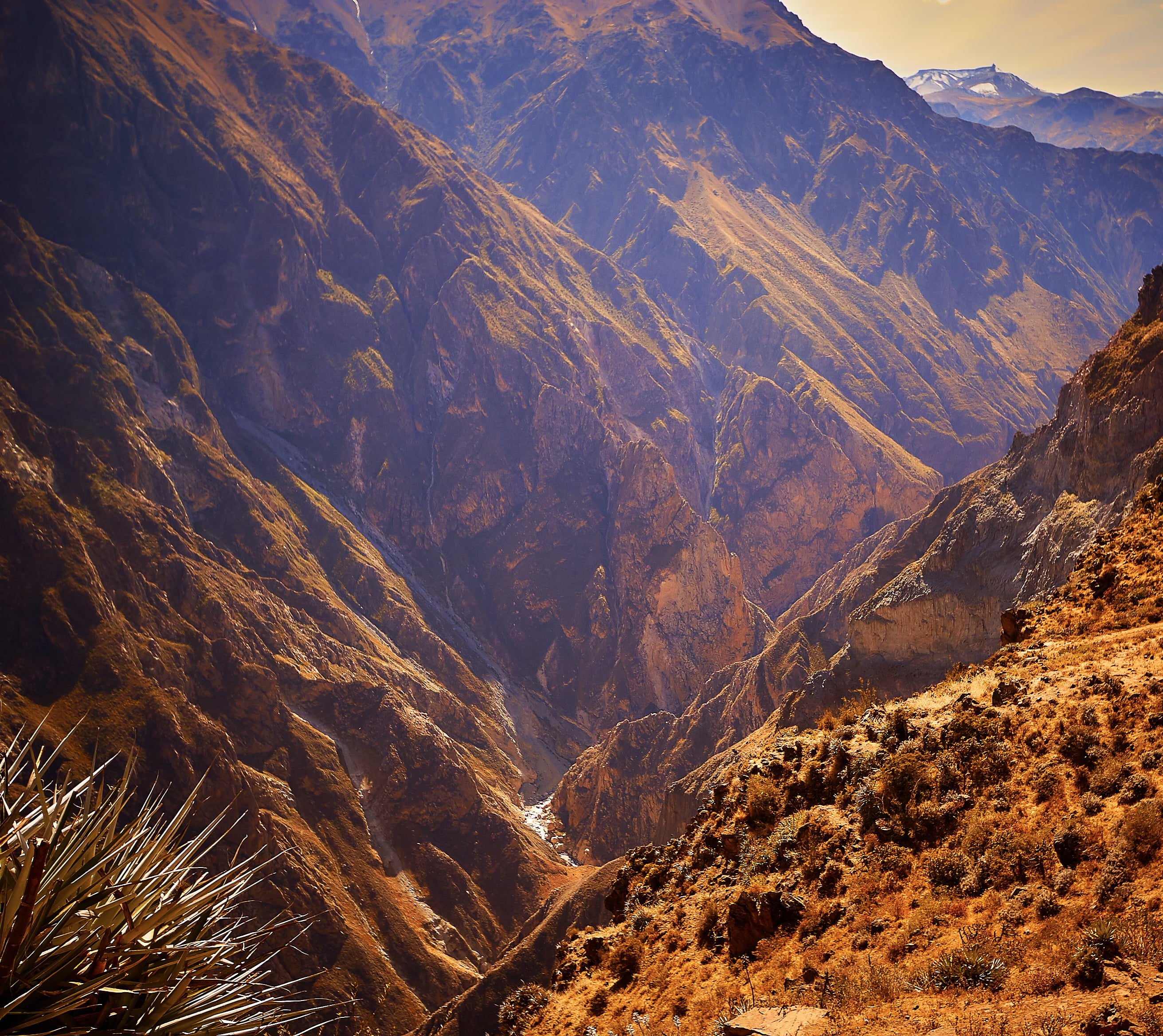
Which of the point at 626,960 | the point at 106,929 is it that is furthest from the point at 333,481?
the point at 106,929

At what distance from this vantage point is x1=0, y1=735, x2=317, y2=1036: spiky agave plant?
8.06 metres

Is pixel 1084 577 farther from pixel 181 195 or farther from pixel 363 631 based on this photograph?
pixel 181 195

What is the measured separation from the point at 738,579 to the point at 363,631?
52.8m

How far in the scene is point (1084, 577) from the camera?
24109 mm

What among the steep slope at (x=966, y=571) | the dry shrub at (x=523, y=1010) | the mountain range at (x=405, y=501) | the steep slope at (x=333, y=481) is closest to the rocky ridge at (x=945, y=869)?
the dry shrub at (x=523, y=1010)

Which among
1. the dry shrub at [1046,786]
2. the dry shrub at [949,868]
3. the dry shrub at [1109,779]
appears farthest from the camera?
the dry shrub at [1046,786]

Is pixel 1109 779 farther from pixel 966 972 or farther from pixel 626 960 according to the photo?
pixel 626 960

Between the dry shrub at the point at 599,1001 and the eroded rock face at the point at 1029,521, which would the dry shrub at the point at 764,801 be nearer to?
the dry shrub at the point at 599,1001

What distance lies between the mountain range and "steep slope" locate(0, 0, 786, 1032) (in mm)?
474

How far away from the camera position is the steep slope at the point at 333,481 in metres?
68.9

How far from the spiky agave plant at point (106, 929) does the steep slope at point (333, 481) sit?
53.6 m

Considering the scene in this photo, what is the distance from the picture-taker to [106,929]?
27.7 ft

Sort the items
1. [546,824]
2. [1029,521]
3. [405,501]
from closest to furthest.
Answer: [1029,521] < [546,824] < [405,501]

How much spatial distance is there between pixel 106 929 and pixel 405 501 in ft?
438
